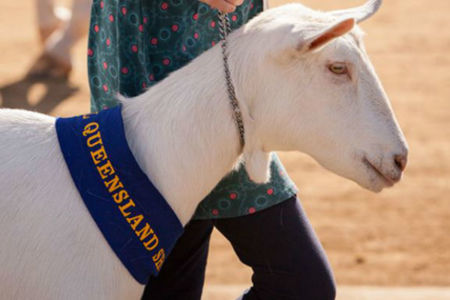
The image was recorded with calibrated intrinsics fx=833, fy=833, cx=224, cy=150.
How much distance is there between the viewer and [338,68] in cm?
239

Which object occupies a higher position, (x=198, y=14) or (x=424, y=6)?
(x=198, y=14)

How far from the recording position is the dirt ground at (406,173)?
475 centimetres

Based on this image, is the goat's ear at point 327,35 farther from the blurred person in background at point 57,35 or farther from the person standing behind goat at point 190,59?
the blurred person in background at point 57,35

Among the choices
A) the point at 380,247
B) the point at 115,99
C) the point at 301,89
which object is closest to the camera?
the point at 301,89

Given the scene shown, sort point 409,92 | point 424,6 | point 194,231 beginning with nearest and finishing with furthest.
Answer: point 194,231
point 409,92
point 424,6

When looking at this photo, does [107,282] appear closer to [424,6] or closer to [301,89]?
[301,89]

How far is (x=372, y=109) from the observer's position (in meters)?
2.42

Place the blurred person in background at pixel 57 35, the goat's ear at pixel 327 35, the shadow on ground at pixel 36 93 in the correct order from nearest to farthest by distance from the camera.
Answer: the goat's ear at pixel 327 35
the shadow on ground at pixel 36 93
the blurred person in background at pixel 57 35

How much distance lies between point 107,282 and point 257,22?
885mm

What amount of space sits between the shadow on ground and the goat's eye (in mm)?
4920

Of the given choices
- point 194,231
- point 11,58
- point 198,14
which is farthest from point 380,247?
point 11,58

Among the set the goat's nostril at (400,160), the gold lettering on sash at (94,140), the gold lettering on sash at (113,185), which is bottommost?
the goat's nostril at (400,160)

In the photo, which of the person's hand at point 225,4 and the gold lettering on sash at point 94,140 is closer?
the gold lettering on sash at point 94,140

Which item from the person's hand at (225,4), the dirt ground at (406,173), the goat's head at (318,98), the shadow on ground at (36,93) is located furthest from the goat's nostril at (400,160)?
the shadow on ground at (36,93)
